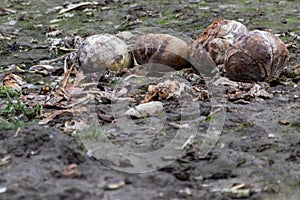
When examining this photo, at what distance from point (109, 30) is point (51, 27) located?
2.07 feet

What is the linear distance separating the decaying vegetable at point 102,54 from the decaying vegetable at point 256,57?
0.75 m

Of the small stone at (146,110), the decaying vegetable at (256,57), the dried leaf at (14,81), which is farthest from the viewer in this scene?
the dried leaf at (14,81)

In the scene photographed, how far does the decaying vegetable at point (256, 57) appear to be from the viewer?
320 cm

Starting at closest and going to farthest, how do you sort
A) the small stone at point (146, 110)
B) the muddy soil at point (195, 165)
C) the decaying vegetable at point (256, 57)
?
the muddy soil at point (195, 165)
the small stone at point (146, 110)
the decaying vegetable at point (256, 57)

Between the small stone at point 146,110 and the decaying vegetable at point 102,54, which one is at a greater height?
the decaying vegetable at point 102,54

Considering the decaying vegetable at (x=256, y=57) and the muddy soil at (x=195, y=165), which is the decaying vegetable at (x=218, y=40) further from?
the muddy soil at (x=195, y=165)

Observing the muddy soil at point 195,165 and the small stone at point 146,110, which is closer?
the muddy soil at point 195,165

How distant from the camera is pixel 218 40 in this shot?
11.4 feet

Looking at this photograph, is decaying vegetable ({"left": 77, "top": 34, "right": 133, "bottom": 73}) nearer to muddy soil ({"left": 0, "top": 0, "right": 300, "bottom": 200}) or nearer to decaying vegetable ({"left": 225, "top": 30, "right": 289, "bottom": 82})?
muddy soil ({"left": 0, "top": 0, "right": 300, "bottom": 200})

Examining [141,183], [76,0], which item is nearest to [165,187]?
[141,183]

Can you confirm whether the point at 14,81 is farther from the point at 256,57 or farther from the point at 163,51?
the point at 256,57

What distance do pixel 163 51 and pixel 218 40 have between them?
378mm

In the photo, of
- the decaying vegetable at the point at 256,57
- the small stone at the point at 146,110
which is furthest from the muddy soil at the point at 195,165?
the small stone at the point at 146,110

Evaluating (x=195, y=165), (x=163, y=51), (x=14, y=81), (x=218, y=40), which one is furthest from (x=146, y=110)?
(x=14, y=81)
